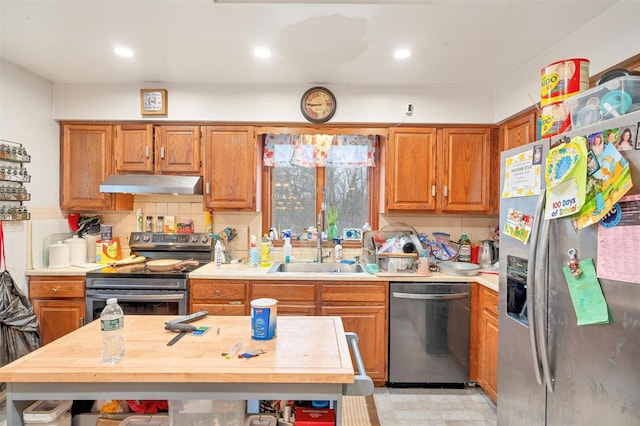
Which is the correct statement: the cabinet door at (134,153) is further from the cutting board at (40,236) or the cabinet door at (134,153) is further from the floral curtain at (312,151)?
the floral curtain at (312,151)

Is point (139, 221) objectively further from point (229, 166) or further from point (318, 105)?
point (318, 105)

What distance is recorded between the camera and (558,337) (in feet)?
4.41

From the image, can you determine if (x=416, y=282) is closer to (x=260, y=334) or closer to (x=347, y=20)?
(x=260, y=334)

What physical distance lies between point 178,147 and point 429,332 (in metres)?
2.66

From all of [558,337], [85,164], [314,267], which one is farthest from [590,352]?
[85,164]

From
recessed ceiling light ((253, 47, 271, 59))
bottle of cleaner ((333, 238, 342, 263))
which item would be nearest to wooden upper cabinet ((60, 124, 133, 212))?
recessed ceiling light ((253, 47, 271, 59))

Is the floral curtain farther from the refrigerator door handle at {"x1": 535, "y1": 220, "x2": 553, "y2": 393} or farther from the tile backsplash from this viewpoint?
the refrigerator door handle at {"x1": 535, "y1": 220, "x2": 553, "y2": 393}

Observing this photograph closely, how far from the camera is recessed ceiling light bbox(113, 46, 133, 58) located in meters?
2.35

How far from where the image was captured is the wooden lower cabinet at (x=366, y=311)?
262 cm

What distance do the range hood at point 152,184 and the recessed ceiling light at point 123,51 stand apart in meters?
0.98

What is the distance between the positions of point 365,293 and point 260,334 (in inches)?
55.2

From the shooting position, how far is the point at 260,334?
Answer: 4.49 feet

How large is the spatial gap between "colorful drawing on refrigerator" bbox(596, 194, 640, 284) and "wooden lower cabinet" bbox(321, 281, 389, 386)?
5.27ft

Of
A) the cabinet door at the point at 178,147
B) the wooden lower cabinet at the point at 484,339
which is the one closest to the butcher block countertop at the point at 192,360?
the wooden lower cabinet at the point at 484,339
